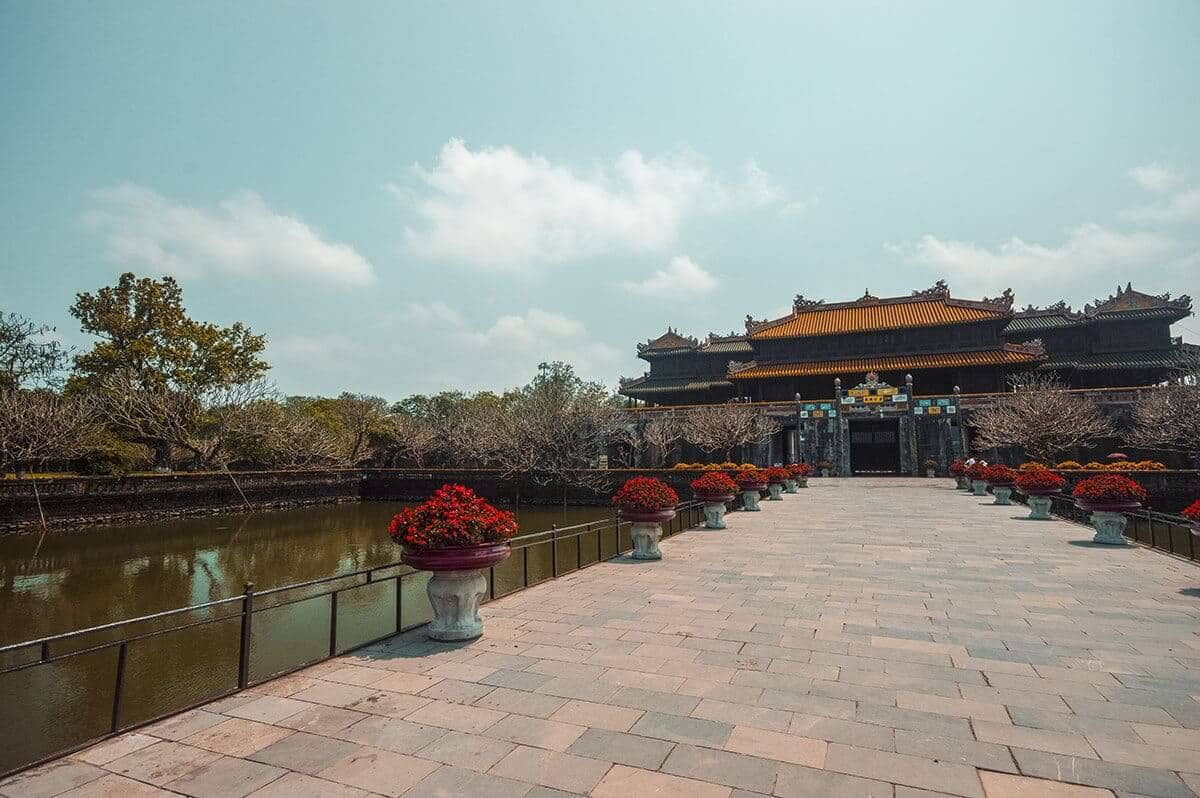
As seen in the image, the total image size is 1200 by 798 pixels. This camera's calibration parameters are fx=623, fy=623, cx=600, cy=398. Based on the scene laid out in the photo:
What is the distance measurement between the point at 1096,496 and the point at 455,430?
127ft

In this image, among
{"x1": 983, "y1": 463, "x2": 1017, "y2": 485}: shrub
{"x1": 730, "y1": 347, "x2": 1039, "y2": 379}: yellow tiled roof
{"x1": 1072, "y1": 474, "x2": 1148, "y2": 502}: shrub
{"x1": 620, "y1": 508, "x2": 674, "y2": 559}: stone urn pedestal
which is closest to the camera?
{"x1": 620, "y1": 508, "x2": 674, "y2": 559}: stone urn pedestal

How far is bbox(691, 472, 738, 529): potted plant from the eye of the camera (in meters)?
17.0

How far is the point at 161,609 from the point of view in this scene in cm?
1428

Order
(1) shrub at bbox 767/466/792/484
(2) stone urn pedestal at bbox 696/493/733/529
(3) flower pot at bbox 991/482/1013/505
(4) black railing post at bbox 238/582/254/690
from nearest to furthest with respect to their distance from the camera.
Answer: (4) black railing post at bbox 238/582/254/690, (2) stone urn pedestal at bbox 696/493/733/529, (3) flower pot at bbox 991/482/1013/505, (1) shrub at bbox 767/466/792/484

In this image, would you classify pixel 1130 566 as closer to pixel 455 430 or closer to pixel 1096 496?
pixel 1096 496

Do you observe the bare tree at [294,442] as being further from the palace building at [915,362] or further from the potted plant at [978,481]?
the potted plant at [978,481]

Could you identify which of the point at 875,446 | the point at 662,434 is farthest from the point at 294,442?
the point at 875,446

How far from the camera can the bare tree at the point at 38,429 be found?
26328mm

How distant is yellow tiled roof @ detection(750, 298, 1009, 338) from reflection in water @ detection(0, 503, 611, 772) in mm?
29257

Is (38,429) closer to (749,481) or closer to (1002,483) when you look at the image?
(749,481)

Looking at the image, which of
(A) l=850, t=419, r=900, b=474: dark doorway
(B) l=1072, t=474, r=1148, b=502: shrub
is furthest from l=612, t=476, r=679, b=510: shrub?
(A) l=850, t=419, r=900, b=474: dark doorway

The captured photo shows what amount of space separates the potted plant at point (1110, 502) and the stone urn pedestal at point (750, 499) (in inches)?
392

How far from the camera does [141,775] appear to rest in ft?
13.4

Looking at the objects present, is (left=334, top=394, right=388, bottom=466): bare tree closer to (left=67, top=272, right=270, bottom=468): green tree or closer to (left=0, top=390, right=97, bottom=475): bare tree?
(left=67, top=272, right=270, bottom=468): green tree
